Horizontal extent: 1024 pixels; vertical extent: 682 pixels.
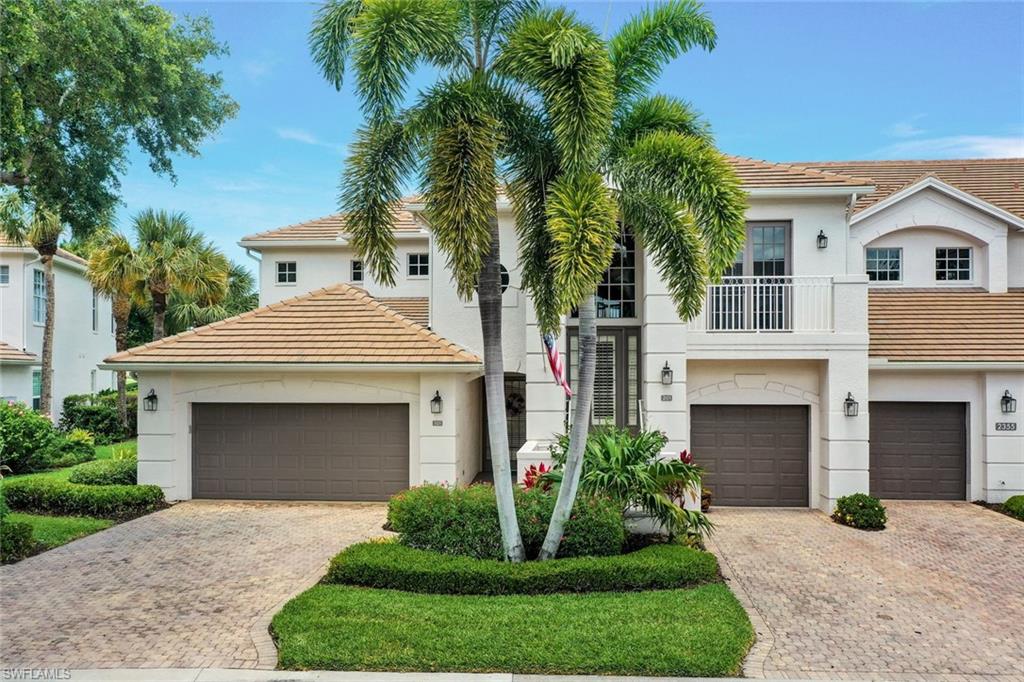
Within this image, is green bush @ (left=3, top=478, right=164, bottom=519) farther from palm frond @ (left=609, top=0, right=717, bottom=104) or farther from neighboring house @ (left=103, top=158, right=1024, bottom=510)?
palm frond @ (left=609, top=0, right=717, bottom=104)

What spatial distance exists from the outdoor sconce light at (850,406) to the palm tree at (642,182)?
5977mm

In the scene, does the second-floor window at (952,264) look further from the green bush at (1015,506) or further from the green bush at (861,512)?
the green bush at (861,512)

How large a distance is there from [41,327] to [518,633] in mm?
23806

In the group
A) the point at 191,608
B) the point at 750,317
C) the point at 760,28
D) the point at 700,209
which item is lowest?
the point at 191,608

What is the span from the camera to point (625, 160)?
7672 mm

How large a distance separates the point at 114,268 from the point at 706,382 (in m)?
19.3

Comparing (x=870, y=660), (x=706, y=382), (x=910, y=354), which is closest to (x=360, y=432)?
(x=706, y=382)

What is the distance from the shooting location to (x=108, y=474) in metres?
12.9

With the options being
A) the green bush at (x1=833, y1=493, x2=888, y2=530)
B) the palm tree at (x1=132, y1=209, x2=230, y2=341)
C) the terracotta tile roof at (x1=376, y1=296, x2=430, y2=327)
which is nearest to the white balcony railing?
the green bush at (x1=833, y1=493, x2=888, y2=530)

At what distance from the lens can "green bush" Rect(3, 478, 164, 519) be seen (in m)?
11.6

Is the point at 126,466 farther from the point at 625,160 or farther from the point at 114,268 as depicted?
the point at 625,160

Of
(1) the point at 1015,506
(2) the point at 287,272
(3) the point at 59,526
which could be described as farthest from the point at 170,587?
(1) the point at 1015,506

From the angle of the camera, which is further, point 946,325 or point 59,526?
point 946,325

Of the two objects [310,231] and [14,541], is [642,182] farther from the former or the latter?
[310,231]
